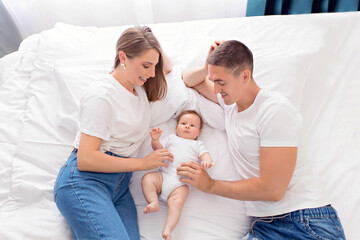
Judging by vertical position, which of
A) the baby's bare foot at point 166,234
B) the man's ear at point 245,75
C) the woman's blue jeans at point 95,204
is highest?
the man's ear at point 245,75

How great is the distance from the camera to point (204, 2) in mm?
2479

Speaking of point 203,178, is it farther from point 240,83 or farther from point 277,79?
point 277,79

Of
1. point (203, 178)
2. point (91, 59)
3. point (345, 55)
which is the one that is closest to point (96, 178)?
point (203, 178)

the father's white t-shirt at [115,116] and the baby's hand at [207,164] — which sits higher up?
the father's white t-shirt at [115,116]

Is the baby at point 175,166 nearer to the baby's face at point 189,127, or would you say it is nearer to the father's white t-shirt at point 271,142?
the baby's face at point 189,127

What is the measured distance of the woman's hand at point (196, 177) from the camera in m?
1.39

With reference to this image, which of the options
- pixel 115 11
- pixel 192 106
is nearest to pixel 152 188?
pixel 192 106

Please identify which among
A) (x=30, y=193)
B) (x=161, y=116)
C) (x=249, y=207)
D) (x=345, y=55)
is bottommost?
(x=249, y=207)

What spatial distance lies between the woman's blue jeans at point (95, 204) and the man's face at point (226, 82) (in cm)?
66

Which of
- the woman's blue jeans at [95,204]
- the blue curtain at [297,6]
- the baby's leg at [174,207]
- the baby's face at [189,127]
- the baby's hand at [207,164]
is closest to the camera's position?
the woman's blue jeans at [95,204]

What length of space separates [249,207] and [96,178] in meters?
0.79

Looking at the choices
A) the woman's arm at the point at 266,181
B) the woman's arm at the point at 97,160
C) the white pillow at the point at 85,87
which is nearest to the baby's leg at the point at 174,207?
the woman's arm at the point at 266,181

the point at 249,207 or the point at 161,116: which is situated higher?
the point at 161,116

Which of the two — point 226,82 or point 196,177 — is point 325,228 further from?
point 226,82
